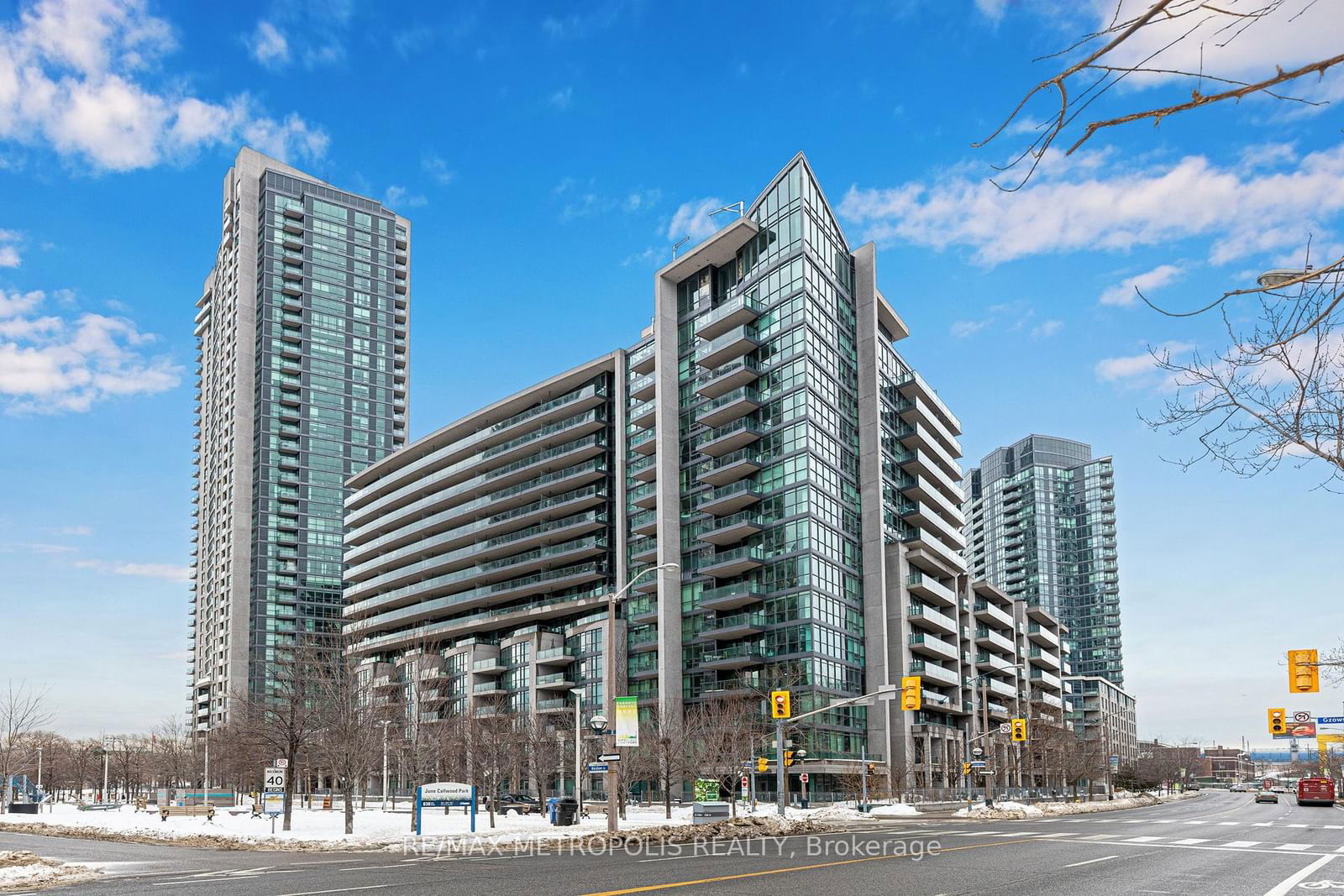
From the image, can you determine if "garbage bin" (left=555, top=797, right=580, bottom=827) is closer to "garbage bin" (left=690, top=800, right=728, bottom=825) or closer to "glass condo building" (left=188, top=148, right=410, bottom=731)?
"garbage bin" (left=690, top=800, right=728, bottom=825)

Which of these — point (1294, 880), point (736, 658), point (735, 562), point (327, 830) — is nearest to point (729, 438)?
point (735, 562)

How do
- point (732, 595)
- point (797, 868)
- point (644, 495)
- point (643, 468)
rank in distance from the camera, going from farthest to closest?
point (643, 468) → point (644, 495) → point (732, 595) → point (797, 868)

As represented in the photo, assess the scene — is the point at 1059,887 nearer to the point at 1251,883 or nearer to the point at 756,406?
the point at 1251,883

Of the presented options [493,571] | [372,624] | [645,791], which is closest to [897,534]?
[645,791]

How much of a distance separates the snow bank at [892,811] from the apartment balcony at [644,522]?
3453 cm

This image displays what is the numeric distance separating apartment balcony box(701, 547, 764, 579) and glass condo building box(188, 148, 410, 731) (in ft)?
289

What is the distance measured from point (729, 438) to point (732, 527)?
7712 millimetres

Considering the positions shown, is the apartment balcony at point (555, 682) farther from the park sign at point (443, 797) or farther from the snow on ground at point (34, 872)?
the snow on ground at point (34, 872)

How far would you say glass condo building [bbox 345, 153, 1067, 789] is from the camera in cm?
8750

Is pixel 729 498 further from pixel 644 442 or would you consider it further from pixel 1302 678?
pixel 1302 678

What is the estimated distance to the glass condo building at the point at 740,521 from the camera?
8750 centimetres

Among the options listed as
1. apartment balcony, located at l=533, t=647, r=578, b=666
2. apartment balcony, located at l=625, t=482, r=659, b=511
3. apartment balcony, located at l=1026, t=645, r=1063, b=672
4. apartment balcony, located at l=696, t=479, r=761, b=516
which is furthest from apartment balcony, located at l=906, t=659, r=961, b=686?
apartment balcony, located at l=1026, t=645, r=1063, b=672

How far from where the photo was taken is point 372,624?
403 feet

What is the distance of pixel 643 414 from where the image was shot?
99.9 metres
